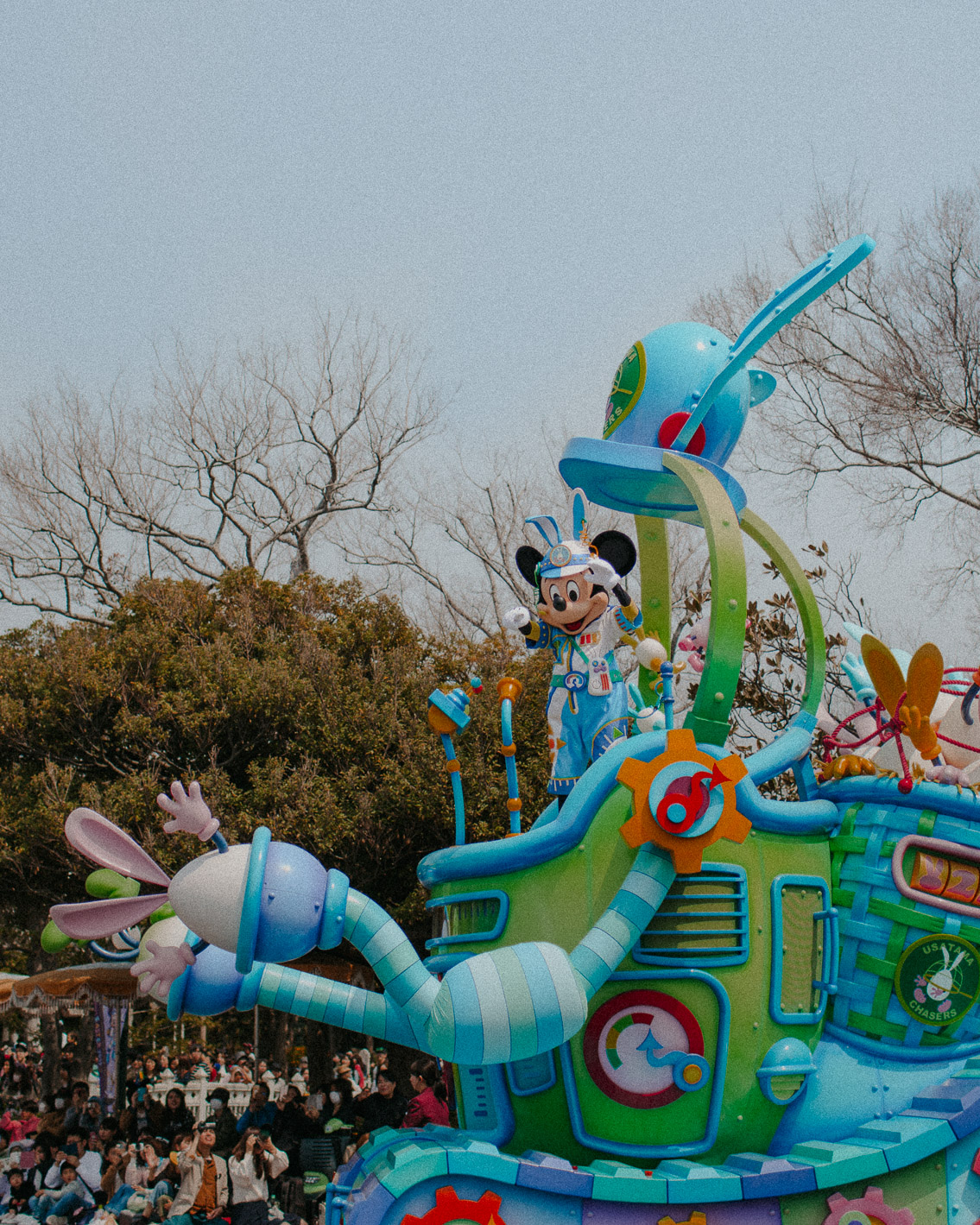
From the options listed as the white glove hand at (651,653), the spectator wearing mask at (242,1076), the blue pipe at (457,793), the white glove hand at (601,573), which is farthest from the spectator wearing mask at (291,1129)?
the spectator wearing mask at (242,1076)

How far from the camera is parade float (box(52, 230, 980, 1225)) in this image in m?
3.87

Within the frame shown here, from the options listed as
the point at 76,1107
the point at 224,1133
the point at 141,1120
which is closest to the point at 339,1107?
the point at 224,1133

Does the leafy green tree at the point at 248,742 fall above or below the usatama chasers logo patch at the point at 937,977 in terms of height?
above

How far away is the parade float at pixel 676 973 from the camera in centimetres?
387

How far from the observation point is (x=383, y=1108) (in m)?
8.40

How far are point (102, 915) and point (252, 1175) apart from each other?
408cm

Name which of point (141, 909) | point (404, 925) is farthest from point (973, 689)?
point (404, 925)

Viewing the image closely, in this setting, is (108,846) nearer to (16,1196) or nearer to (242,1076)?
(16,1196)

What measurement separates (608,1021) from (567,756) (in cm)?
148

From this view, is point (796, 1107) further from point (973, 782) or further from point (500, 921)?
point (973, 782)

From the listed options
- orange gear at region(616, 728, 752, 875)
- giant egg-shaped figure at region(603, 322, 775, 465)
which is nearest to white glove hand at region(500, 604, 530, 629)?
giant egg-shaped figure at region(603, 322, 775, 465)

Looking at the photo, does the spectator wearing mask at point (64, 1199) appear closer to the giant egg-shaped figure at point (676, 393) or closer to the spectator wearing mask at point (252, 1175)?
the spectator wearing mask at point (252, 1175)

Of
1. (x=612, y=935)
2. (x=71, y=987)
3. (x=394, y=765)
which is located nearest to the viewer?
(x=612, y=935)

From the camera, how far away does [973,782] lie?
523cm
